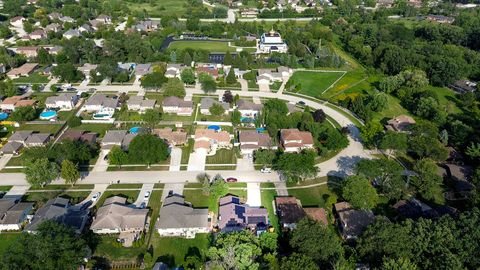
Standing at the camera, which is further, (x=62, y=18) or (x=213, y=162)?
(x=62, y=18)

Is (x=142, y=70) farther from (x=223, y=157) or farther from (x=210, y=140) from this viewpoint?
(x=223, y=157)

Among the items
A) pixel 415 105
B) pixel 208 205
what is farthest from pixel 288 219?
pixel 415 105

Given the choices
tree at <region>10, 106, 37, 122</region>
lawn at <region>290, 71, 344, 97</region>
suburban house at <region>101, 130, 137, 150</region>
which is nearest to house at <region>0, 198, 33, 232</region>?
suburban house at <region>101, 130, 137, 150</region>

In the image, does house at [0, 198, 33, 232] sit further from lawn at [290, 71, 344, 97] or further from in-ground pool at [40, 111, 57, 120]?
lawn at [290, 71, 344, 97]

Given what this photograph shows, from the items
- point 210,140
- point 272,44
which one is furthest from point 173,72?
point 272,44

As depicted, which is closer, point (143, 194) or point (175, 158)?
point (143, 194)

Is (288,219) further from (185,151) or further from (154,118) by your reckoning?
(154,118)
